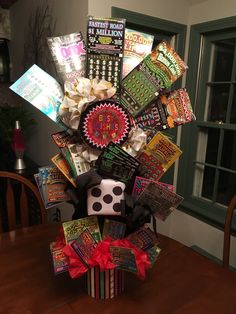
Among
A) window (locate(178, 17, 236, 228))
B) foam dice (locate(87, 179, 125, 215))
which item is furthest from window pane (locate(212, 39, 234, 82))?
foam dice (locate(87, 179, 125, 215))

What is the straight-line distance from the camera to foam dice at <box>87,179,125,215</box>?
2.53 ft

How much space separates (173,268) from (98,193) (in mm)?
447

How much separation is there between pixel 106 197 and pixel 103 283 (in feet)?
0.89

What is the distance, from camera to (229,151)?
194 cm

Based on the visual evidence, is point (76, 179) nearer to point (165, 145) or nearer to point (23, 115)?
point (165, 145)

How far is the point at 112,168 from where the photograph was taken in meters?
0.78

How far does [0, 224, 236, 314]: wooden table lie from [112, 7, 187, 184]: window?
84cm

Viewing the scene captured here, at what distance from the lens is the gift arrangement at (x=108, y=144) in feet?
2.53

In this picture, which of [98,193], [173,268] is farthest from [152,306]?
[98,193]

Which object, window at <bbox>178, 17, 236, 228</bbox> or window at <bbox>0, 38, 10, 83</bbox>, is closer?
window at <bbox>178, 17, 236, 228</bbox>

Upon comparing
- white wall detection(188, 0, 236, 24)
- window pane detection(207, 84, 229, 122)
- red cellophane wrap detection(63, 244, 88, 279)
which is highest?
white wall detection(188, 0, 236, 24)

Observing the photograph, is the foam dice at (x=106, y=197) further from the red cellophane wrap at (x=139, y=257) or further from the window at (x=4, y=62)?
the window at (x=4, y=62)

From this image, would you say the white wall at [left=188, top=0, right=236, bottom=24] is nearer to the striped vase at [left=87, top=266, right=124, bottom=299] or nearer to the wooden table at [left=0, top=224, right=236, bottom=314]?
the wooden table at [left=0, top=224, right=236, bottom=314]

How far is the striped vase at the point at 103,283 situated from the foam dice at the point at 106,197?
0.60 ft
